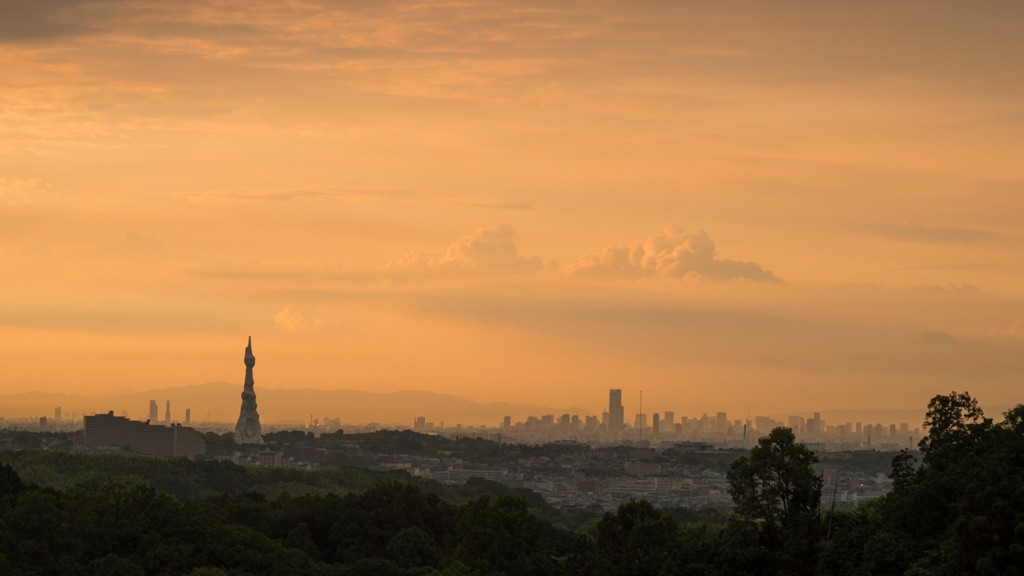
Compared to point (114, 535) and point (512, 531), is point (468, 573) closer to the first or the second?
point (512, 531)

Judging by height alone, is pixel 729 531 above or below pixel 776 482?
below

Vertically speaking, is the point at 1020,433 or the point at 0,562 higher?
the point at 1020,433

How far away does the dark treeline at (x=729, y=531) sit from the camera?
156ft

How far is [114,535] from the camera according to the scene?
215 ft

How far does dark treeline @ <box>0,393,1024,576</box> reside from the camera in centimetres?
4756

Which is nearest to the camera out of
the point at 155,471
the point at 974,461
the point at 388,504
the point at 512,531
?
the point at 974,461

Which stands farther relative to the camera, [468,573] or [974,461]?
[468,573]

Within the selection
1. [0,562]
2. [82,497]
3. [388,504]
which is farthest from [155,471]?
[0,562]

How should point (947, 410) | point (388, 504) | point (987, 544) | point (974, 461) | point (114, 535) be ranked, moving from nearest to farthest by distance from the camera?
point (987, 544), point (974, 461), point (947, 410), point (114, 535), point (388, 504)

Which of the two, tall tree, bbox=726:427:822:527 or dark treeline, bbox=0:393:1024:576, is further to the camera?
tall tree, bbox=726:427:822:527

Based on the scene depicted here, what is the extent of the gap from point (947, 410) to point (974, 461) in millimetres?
5325

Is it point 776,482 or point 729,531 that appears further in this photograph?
point 729,531

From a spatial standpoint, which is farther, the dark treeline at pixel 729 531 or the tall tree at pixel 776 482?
the tall tree at pixel 776 482

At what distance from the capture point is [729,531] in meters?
55.2
